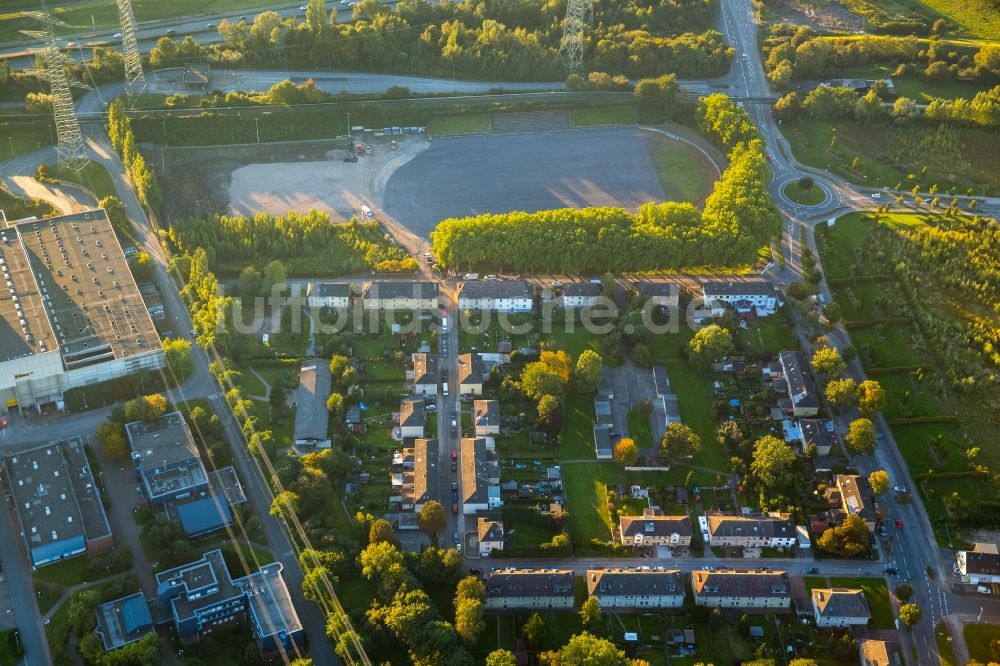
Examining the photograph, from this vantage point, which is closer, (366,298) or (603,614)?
(603,614)

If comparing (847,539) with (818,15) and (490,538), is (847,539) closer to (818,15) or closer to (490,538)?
(490,538)

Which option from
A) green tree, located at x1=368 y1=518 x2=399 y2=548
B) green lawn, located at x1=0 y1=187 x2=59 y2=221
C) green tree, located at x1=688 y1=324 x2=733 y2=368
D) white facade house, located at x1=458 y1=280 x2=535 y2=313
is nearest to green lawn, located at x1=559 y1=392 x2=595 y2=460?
green tree, located at x1=688 y1=324 x2=733 y2=368

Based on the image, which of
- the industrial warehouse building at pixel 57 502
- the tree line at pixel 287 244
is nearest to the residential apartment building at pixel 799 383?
the tree line at pixel 287 244

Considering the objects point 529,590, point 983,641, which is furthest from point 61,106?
point 983,641

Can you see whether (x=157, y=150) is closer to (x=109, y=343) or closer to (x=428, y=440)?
(x=109, y=343)

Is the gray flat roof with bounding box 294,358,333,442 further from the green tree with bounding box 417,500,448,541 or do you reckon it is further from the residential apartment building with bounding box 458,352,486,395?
the green tree with bounding box 417,500,448,541

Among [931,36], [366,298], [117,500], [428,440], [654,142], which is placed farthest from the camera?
[931,36]

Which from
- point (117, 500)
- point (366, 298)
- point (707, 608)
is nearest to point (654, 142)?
point (366, 298)

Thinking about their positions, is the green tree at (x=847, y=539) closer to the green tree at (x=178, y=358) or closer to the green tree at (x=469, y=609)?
the green tree at (x=469, y=609)
